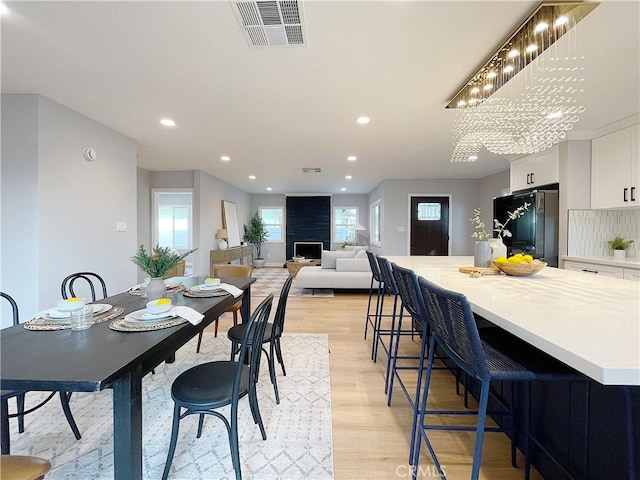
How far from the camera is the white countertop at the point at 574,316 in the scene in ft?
2.40

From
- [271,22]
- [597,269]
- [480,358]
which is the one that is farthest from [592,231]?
[271,22]

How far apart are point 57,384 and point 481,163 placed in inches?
248

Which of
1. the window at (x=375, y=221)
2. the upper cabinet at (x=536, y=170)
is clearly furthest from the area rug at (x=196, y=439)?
the window at (x=375, y=221)

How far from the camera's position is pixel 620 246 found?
3.53m

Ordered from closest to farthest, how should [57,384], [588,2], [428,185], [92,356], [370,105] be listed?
[57,384]
[92,356]
[588,2]
[370,105]
[428,185]

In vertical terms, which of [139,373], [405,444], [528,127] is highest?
[528,127]

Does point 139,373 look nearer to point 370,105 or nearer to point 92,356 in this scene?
point 92,356

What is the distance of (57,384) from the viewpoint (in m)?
0.92

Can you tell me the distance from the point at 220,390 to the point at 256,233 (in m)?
8.22

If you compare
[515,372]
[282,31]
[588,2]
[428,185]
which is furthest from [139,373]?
[428,185]

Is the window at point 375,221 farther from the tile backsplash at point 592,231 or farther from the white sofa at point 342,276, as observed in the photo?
the tile backsplash at point 592,231

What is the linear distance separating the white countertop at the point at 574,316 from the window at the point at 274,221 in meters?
8.50

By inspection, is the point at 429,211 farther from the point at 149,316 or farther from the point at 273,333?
the point at 149,316

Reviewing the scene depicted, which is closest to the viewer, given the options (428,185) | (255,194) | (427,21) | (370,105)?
(427,21)
